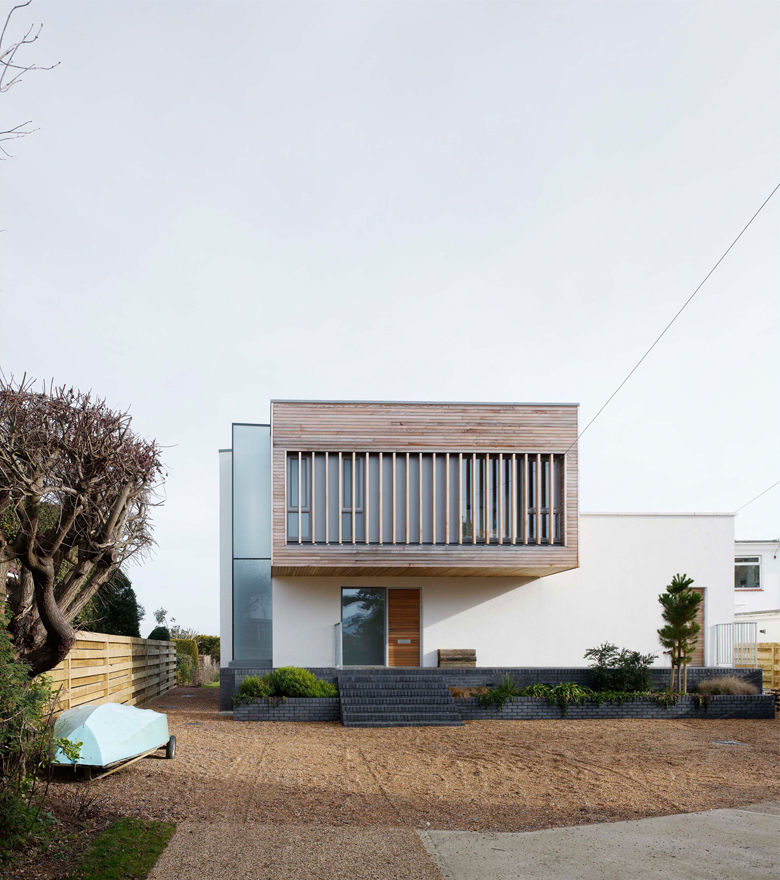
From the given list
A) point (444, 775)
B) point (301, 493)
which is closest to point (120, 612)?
point (301, 493)

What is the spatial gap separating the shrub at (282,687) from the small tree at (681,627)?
772cm

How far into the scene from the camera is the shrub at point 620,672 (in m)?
18.6

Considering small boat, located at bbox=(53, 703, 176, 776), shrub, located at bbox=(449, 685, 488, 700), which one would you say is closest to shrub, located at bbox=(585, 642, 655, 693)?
shrub, located at bbox=(449, 685, 488, 700)

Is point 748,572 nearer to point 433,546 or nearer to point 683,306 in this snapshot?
point 433,546

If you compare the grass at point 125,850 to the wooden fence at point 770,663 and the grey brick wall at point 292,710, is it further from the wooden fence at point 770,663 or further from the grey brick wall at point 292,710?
the wooden fence at point 770,663

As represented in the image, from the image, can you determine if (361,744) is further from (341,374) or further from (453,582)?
(341,374)

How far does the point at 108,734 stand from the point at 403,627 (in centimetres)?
1346

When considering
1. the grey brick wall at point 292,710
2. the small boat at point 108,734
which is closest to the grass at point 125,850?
the small boat at point 108,734

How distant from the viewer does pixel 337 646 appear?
70.6ft

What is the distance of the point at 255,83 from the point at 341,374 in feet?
35.3

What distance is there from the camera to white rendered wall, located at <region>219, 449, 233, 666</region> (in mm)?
22672

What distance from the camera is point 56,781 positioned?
29.1ft

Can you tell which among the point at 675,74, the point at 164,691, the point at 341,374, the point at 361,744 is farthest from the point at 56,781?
the point at 164,691

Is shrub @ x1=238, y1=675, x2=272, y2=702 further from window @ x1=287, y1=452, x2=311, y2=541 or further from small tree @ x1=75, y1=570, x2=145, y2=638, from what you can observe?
small tree @ x1=75, y1=570, x2=145, y2=638
